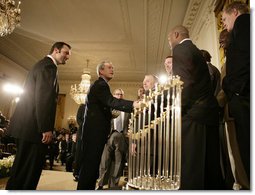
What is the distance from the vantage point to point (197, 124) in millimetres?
1452

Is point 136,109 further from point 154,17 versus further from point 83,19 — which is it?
point 83,19

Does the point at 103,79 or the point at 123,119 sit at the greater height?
the point at 103,79

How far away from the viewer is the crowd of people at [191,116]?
1313mm

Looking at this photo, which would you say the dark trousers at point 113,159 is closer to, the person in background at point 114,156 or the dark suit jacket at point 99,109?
the person in background at point 114,156

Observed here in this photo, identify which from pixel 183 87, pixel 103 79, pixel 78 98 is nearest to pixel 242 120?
pixel 183 87

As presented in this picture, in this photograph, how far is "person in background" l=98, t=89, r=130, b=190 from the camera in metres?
2.93

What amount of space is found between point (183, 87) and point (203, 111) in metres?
0.20

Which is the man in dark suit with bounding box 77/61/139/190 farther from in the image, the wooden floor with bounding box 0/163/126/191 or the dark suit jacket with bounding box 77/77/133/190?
the wooden floor with bounding box 0/163/126/191

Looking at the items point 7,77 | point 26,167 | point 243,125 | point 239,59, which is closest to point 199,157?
point 243,125

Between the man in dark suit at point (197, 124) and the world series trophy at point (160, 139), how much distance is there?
0.23ft

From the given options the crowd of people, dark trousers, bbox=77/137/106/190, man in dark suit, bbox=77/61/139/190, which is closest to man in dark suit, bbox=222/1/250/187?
the crowd of people

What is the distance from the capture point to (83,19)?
191 inches

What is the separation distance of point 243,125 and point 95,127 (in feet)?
3.84

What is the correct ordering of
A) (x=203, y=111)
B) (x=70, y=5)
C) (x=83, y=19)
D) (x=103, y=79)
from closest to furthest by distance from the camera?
(x=203, y=111)
(x=103, y=79)
(x=70, y=5)
(x=83, y=19)
